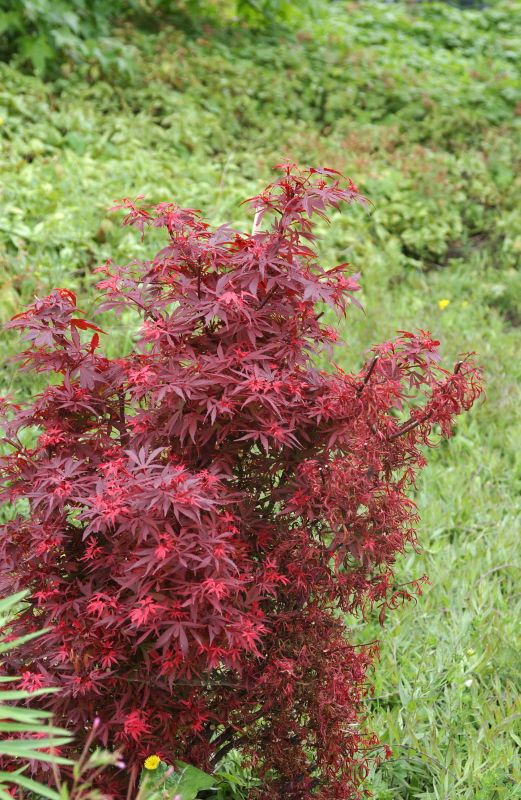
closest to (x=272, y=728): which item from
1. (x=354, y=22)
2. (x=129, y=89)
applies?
(x=129, y=89)

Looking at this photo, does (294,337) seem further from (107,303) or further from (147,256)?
(147,256)

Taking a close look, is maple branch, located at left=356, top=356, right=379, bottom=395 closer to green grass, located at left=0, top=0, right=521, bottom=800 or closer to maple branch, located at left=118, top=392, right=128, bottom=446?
maple branch, located at left=118, top=392, right=128, bottom=446

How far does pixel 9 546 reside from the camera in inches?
80.7

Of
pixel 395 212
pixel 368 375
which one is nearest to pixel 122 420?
pixel 368 375

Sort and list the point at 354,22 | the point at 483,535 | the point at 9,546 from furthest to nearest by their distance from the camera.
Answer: the point at 354,22 < the point at 483,535 < the point at 9,546

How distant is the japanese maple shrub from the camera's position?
1805mm

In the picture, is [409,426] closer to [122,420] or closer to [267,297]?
[267,297]

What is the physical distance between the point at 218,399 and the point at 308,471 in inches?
9.7

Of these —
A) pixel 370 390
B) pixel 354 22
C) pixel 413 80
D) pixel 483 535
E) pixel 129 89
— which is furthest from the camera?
pixel 354 22

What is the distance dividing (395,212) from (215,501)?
454 cm

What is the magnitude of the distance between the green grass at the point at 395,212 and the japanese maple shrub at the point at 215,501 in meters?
0.72

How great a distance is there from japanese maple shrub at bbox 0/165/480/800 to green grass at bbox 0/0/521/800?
2.36 ft

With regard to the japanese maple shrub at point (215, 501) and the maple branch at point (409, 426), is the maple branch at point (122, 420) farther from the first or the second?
the maple branch at point (409, 426)

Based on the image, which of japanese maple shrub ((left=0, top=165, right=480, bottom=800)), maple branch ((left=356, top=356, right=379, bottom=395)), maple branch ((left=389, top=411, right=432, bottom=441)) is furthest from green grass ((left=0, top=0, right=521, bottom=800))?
maple branch ((left=356, top=356, right=379, bottom=395))
